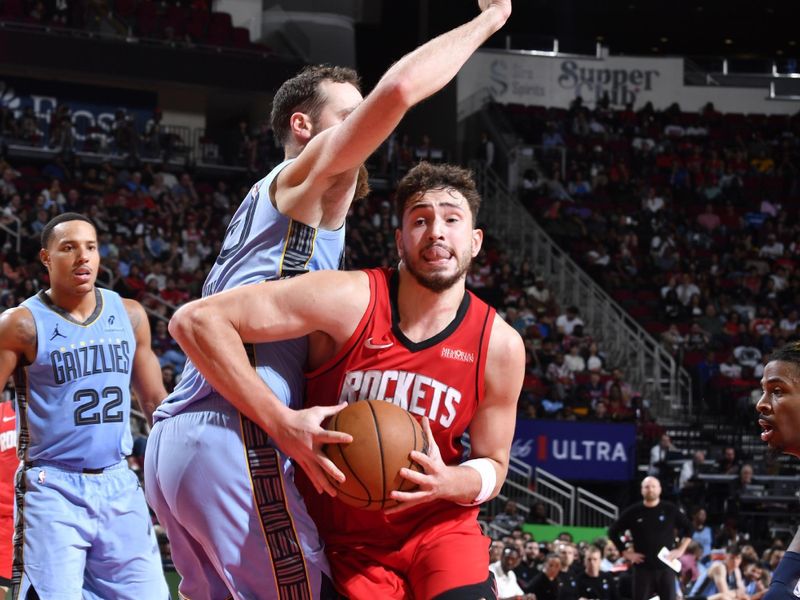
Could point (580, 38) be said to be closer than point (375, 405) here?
No

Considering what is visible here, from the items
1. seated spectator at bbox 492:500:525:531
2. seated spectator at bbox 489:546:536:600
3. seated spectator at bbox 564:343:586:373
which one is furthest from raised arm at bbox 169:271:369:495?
seated spectator at bbox 564:343:586:373

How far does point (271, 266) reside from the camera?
367 centimetres

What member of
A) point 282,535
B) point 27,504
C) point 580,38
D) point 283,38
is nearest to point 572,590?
point 27,504

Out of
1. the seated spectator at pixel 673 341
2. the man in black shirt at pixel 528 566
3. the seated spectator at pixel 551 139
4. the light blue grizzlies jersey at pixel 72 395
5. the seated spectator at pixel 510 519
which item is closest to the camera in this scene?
the light blue grizzlies jersey at pixel 72 395

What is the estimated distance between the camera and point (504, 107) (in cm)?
2638

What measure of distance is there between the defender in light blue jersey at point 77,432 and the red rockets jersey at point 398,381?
1.71 meters

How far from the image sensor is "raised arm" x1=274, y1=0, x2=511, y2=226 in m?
3.30

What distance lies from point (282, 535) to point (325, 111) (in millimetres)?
1429

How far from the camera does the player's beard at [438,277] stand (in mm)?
3697

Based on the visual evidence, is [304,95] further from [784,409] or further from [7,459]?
[7,459]

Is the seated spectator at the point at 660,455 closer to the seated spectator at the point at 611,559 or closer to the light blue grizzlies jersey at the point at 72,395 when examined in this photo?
the seated spectator at the point at 611,559

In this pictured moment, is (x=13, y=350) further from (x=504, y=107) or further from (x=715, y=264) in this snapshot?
(x=504, y=107)

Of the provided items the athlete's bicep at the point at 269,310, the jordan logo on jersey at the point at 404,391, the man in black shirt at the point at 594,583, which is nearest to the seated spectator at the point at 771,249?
the man in black shirt at the point at 594,583

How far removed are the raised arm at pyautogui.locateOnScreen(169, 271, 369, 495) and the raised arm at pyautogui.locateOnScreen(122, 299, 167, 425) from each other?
6.75 ft
